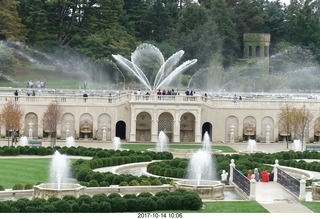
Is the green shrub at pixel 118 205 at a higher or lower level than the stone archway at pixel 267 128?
lower

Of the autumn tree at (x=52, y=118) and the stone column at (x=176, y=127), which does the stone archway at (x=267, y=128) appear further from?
the autumn tree at (x=52, y=118)

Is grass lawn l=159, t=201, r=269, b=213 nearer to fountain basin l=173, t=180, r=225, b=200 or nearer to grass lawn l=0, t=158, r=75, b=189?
fountain basin l=173, t=180, r=225, b=200

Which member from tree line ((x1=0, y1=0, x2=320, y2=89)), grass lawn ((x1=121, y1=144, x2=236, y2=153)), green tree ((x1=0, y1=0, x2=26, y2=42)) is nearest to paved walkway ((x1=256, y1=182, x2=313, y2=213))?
grass lawn ((x1=121, y1=144, x2=236, y2=153))

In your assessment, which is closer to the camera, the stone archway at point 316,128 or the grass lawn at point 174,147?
the grass lawn at point 174,147

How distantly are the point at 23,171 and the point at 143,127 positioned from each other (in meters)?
26.6

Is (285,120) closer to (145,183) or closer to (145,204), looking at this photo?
(145,183)

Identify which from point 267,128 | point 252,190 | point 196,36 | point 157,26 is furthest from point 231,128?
point 157,26

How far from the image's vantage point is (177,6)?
132750 mm

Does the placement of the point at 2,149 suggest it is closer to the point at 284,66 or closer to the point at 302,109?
the point at 302,109

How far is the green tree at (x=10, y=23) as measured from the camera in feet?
349

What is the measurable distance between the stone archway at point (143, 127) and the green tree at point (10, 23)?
27.8 metres

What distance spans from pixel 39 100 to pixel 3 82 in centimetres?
2097

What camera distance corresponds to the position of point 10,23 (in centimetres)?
10731

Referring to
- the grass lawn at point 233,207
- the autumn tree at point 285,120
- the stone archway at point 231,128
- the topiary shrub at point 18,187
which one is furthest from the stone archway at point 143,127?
the grass lawn at point 233,207
